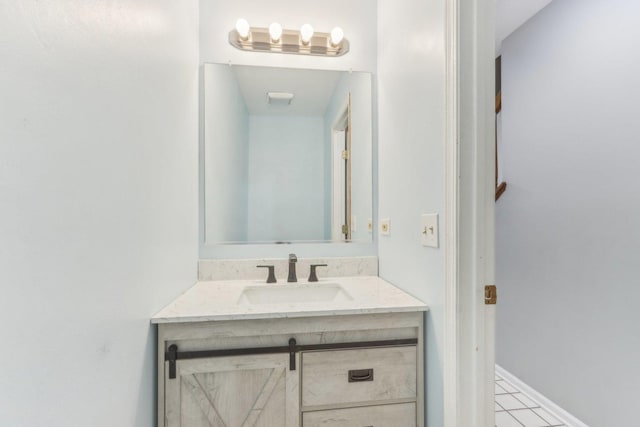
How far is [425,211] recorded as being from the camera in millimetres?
1152

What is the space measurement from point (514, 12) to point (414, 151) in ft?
5.07

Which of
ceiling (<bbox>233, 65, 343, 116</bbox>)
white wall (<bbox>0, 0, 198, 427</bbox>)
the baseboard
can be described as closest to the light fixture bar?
ceiling (<bbox>233, 65, 343, 116</bbox>)

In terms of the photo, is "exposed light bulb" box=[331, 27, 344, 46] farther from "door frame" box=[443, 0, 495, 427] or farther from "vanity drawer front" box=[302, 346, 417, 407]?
"vanity drawer front" box=[302, 346, 417, 407]

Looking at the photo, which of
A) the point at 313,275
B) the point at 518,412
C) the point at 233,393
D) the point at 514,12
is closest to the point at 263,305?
the point at 233,393

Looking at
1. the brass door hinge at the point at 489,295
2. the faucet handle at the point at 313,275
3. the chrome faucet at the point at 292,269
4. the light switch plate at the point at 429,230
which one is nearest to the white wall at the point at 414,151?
the light switch plate at the point at 429,230

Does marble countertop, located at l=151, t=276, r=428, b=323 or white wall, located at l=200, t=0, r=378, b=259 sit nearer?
marble countertop, located at l=151, t=276, r=428, b=323

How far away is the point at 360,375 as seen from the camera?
44.6 inches

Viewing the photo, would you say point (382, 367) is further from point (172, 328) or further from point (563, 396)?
point (563, 396)

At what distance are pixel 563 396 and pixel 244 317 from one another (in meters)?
1.92

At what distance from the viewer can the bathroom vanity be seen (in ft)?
3.48

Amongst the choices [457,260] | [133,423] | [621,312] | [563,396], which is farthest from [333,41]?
[563,396]

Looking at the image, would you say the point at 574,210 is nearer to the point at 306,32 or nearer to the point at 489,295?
the point at 489,295

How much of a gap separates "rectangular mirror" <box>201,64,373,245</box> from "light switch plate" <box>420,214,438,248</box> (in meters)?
0.60

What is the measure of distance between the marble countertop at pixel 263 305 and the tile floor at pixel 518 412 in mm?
1122
